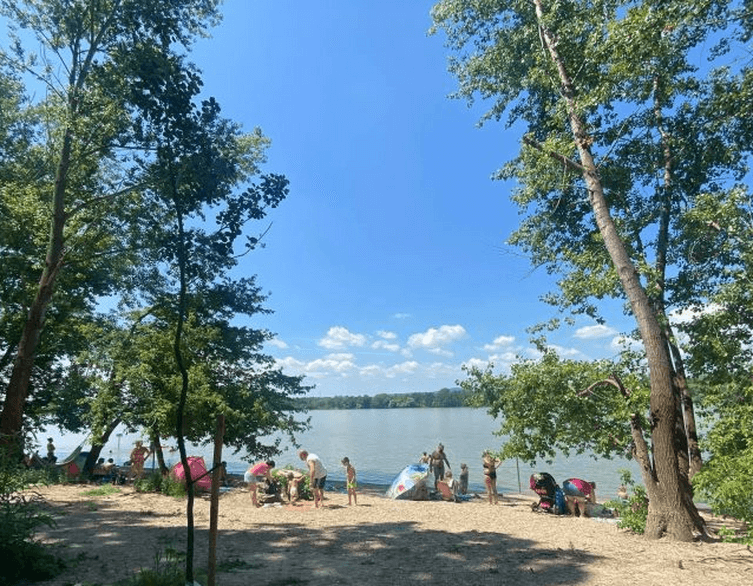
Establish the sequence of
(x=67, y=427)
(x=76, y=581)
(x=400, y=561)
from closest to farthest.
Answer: (x=76, y=581) < (x=400, y=561) < (x=67, y=427)

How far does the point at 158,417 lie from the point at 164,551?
766 cm

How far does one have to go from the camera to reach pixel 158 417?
15.1m

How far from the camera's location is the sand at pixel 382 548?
694 cm

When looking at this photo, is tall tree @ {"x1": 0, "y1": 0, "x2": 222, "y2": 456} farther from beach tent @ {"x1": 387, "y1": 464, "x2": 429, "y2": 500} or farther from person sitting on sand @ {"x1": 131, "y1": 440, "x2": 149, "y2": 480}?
beach tent @ {"x1": 387, "y1": 464, "x2": 429, "y2": 500}

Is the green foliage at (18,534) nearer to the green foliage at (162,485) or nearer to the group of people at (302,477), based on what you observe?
the group of people at (302,477)

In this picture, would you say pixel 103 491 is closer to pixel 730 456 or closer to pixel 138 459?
pixel 138 459

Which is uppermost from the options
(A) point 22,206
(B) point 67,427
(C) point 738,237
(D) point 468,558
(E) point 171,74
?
(A) point 22,206

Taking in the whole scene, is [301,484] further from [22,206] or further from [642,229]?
[22,206]

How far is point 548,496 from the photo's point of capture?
47.5 ft

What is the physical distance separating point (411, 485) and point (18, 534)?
12257 mm

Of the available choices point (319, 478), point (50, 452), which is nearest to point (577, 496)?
point (319, 478)

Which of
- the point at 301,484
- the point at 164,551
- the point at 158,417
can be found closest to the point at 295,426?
the point at 301,484

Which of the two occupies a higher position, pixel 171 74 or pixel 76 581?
pixel 171 74

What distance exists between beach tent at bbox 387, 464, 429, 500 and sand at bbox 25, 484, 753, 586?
10.5 feet
